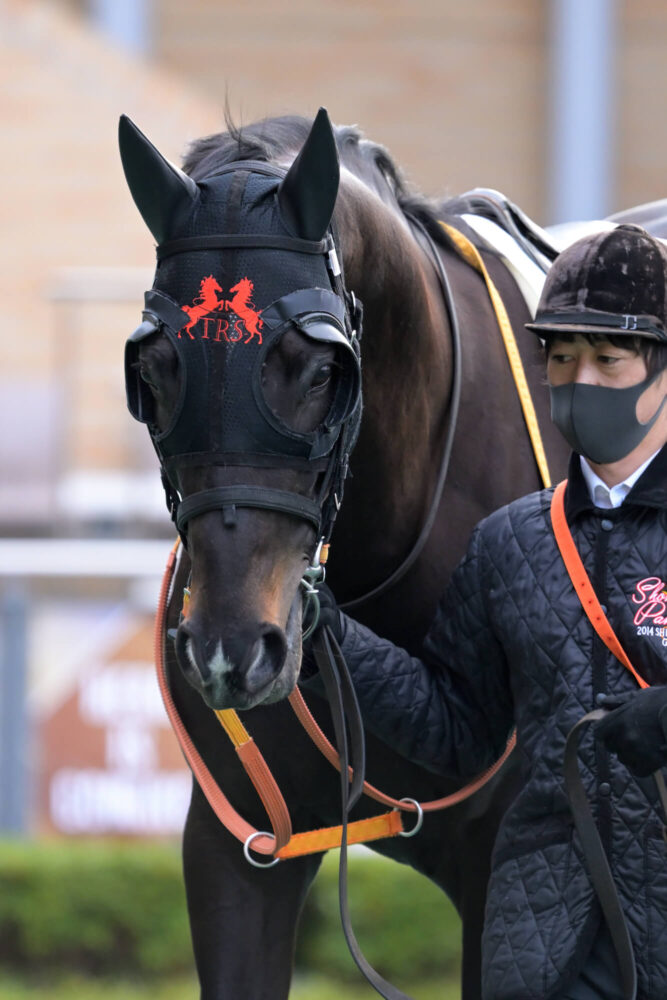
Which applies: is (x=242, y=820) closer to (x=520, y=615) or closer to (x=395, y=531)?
(x=395, y=531)

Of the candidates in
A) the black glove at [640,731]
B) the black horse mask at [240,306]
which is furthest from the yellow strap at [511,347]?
the black glove at [640,731]

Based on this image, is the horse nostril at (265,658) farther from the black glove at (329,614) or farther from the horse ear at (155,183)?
the horse ear at (155,183)

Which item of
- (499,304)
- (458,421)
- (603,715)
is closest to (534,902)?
(603,715)

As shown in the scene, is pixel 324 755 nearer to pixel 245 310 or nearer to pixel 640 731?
pixel 640 731

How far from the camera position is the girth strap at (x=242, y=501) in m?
1.91

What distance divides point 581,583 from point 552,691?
0.48ft

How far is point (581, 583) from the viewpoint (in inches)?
80.2

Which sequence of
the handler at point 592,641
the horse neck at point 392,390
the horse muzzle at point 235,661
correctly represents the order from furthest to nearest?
the horse neck at point 392,390
the handler at point 592,641
the horse muzzle at point 235,661

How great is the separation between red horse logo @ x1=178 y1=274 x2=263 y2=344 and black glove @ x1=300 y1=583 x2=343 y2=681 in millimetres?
396

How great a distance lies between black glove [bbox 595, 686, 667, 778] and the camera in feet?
6.13

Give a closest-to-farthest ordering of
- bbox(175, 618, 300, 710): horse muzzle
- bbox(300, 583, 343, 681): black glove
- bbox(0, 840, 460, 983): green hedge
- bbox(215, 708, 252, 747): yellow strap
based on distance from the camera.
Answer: bbox(175, 618, 300, 710): horse muzzle
bbox(300, 583, 343, 681): black glove
bbox(215, 708, 252, 747): yellow strap
bbox(0, 840, 460, 983): green hedge

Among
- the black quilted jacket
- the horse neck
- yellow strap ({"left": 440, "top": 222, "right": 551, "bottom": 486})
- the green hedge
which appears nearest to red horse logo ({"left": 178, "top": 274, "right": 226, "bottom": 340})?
the horse neck

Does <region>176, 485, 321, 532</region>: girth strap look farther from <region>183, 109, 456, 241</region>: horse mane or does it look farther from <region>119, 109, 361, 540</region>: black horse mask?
<region>183, 109, 456, 241</region>: horse mane

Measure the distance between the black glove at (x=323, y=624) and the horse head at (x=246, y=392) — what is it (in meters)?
0.18
